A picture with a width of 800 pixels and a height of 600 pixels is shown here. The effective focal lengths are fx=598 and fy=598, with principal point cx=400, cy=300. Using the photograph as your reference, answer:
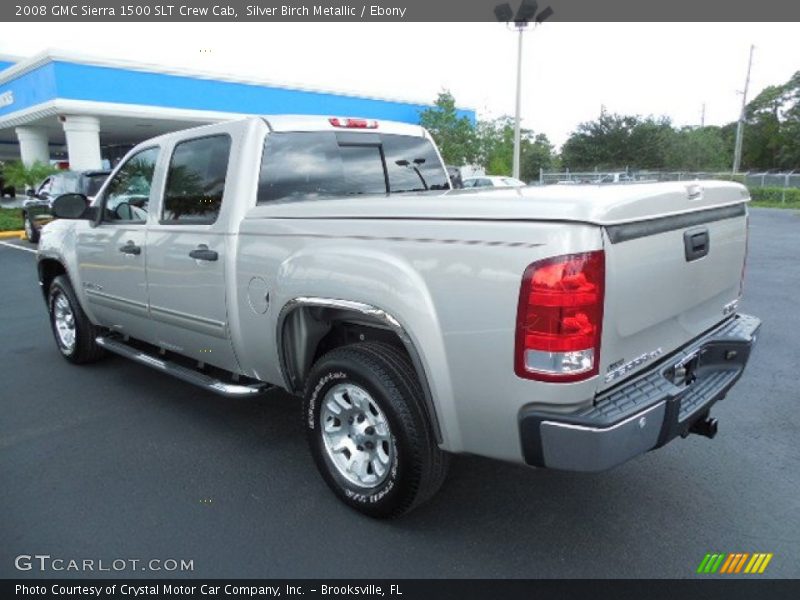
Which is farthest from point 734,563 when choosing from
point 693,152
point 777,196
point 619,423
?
point 693,152

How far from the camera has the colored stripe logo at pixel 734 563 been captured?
2.57m

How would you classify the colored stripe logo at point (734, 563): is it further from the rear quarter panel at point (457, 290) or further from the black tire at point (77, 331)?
the black tire at point (77, 331)

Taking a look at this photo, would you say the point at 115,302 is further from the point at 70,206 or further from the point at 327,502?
the point at 327,502

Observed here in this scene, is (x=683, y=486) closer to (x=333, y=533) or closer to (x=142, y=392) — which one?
(x=333, y=533)

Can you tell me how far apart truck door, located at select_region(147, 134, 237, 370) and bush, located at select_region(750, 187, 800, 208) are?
28.7 metres

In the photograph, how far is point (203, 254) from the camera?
3.46m

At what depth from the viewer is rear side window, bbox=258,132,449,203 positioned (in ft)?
11.6

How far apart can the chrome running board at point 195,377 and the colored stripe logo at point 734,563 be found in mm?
2398

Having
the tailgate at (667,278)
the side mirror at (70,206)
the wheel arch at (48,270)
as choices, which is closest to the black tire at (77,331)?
the wheel arch at (48,270)

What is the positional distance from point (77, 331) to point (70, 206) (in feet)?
4.19

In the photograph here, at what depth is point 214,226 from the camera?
11.3 ft

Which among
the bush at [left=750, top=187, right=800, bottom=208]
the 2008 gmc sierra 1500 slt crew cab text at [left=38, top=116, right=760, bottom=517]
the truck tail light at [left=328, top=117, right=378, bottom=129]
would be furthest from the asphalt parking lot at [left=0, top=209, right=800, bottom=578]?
the bush at [left=750, top=187, right=800, bottom=208]

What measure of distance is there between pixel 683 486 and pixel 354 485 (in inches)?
69.8

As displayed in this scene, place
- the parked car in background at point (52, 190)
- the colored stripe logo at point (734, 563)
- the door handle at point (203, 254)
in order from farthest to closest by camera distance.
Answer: the parked car in background at point (52, 190) → the door handle at point (203, 254) → the colored stripe logo at point (734, 563)
